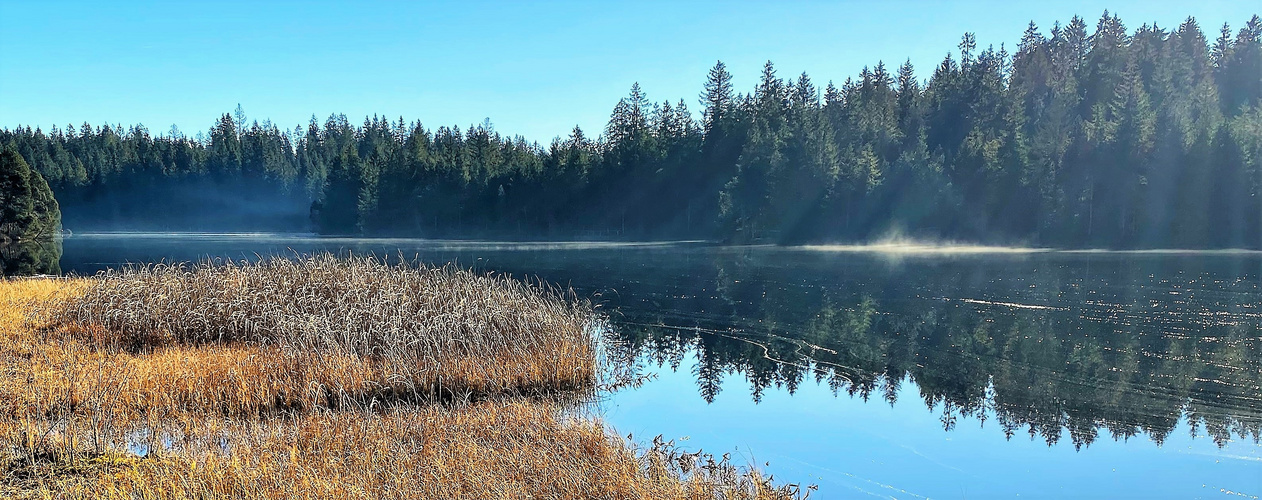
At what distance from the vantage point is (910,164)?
264 ft

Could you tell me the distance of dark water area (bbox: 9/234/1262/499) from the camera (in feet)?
38.4

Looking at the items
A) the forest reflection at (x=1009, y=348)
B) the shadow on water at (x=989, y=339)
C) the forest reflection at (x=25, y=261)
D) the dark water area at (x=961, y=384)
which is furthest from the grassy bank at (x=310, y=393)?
the forest reflection at (x=25, y=261)

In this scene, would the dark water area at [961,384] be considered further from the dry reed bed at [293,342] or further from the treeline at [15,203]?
the treeline at [15,203]

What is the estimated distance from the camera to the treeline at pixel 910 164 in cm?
7062

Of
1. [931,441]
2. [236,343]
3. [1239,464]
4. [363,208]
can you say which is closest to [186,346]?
[236,343]

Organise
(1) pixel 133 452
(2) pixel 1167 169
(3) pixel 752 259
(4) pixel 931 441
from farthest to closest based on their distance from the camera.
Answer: (2) pixel 1167 169
(3) pixel 752 259
(4) pixel 931 441
(1) pixel 133 452

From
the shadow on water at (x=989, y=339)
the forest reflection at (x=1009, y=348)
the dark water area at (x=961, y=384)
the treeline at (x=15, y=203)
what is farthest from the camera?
the treeline at (x=15, y=203)

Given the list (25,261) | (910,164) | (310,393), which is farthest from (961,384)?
(910,164)

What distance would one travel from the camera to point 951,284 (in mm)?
37500

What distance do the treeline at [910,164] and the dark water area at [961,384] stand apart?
39113mm

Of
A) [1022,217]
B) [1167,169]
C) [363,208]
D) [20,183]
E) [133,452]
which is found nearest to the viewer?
[133,452]

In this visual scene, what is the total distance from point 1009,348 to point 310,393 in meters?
16.2

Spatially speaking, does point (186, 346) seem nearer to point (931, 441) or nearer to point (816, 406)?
point (816, 406)

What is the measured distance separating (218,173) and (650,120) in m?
96.5
